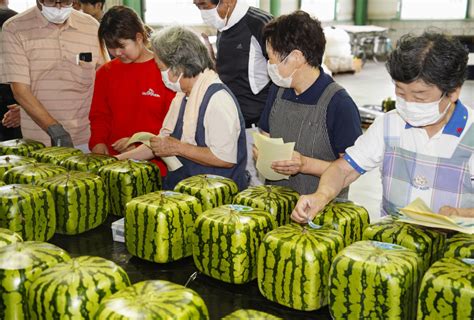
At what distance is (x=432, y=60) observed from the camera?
1.87m

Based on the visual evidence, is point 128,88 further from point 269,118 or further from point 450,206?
point 450,206

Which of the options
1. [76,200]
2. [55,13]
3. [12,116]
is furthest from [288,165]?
[12,116]

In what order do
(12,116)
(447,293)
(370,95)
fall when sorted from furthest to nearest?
(370,95)
(12,116)
(447,293)

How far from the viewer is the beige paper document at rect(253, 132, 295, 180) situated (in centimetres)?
238

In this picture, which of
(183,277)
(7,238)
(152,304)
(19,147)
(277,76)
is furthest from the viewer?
(19,147)

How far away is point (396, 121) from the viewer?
219 centimetres

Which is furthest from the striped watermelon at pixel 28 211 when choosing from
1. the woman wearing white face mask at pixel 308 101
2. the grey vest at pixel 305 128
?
the grey vest at pixel 305 128

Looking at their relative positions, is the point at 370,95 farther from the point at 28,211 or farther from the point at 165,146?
the point at 28,211

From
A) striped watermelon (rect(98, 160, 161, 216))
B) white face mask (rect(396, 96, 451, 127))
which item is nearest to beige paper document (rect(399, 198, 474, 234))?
white face mask (rect(396, 96, 451, 127))

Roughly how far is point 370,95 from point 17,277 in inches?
468

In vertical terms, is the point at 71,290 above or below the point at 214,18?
below

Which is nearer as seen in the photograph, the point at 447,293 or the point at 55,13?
the point at 447,293

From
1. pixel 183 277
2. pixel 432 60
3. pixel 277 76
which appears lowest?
pixel 183 277

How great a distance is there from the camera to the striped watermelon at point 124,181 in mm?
2498
